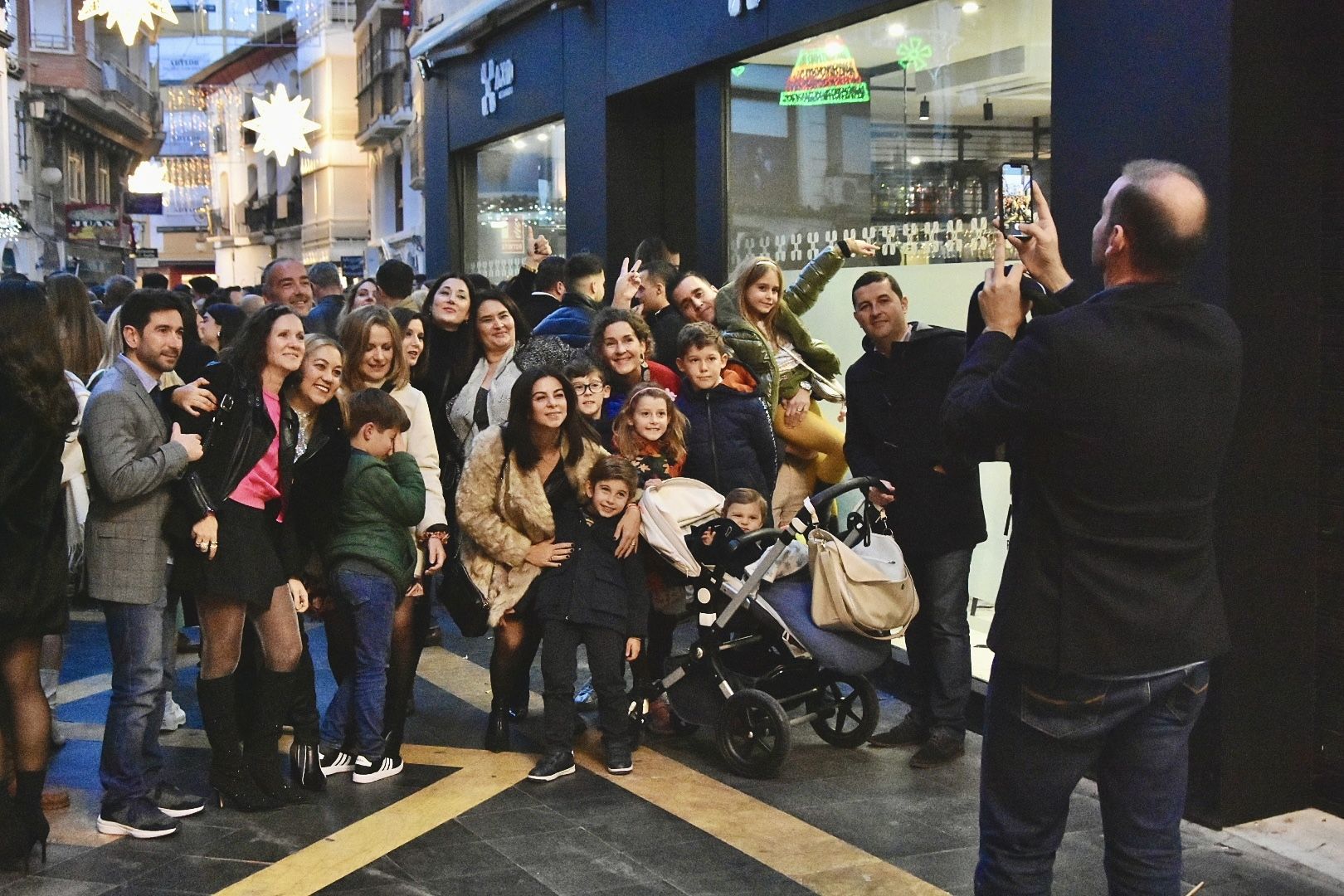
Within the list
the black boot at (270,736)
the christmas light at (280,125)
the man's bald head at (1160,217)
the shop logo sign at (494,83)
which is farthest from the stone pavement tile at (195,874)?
the christmas light at (280,125)

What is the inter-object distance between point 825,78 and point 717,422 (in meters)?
2.93

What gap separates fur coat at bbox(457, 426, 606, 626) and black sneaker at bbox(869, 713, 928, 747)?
167 cm

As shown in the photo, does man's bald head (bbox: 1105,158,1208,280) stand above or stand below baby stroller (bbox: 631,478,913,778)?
above

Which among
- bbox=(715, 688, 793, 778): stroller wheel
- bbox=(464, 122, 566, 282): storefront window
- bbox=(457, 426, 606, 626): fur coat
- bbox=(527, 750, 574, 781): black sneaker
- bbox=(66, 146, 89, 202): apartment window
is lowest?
bbox=(527, 750, 574, 781): black sneaker

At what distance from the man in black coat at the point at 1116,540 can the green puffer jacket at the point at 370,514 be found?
10.0 feet

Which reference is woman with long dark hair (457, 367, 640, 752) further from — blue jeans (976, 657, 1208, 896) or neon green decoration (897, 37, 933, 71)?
neon green decoration (897, 37, 933, 71)

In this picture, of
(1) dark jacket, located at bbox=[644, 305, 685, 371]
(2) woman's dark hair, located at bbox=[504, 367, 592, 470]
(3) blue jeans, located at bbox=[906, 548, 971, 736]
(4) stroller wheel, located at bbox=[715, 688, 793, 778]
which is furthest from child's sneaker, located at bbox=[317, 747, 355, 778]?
(1) dark jacket, located at bbox=[644, 305, 685, 371]

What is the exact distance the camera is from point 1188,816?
17.6ft

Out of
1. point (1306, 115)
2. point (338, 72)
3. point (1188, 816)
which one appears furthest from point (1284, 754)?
point (338, 72)

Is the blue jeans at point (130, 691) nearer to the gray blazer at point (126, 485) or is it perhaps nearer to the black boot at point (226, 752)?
the gray blazer at point (126, 485)

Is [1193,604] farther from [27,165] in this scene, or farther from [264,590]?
[27,165]

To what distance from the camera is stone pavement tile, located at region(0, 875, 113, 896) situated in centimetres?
479

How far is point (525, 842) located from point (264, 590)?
135cm

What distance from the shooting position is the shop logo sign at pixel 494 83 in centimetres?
1328
